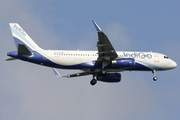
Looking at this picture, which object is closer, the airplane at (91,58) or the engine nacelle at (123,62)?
the airplane at (91,58)

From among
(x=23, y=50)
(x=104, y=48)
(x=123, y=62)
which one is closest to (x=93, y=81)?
(x=123, y=62)

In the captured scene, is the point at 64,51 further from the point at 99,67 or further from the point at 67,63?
the point at 99,67

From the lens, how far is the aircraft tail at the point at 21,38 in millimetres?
52219

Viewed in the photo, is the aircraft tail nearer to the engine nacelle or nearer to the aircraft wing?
the aircraft wing

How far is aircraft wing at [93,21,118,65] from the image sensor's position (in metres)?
44.8

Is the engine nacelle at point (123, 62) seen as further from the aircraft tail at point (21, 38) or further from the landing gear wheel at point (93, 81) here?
the aircraft tail at point (21, 38)

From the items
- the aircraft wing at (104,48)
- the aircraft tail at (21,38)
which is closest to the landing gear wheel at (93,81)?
the aircraft wing at (104,48)

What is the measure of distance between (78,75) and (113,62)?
929cm

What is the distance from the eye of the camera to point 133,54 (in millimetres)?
53438

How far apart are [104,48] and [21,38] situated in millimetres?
13073

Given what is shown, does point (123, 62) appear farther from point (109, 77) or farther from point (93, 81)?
point (93, 81)

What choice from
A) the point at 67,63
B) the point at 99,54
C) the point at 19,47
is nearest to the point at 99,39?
the point at 99,54

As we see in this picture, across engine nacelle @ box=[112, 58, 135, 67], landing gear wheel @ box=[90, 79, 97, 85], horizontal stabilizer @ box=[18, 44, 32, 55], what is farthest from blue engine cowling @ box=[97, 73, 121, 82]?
horizontal stabilizer @ box=[18, 44, 32, 55]

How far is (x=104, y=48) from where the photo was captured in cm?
4772
